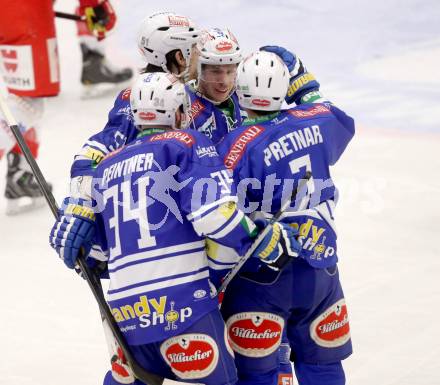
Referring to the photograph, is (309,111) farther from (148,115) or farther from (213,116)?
(148,115)

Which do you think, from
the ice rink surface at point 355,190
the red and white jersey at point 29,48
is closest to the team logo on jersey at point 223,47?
the ice rink surface at point 355,190

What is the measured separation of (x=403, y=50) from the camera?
→ 338 inches

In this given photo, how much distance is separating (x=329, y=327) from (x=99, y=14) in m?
3.92

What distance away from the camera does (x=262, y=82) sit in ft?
11.7

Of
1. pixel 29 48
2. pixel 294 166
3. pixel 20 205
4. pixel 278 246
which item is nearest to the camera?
pixel 278 246

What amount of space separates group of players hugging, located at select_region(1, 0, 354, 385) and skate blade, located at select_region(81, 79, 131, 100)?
14.2 ft

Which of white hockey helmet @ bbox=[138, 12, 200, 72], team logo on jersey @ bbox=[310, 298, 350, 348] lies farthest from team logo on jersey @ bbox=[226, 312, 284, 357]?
white hockey helmet @ bbox=[138, 12, 200, 72]

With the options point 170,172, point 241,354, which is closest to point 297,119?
point 170,172

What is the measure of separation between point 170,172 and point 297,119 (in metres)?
0.50

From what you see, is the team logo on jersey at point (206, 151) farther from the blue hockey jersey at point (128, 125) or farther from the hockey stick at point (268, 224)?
the blue hockey jersey at point (128, 125)

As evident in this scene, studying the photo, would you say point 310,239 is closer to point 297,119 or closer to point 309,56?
point 297,119

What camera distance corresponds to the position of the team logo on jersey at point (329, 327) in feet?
12.2

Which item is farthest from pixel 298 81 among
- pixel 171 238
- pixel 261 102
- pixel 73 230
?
pixel 73 230

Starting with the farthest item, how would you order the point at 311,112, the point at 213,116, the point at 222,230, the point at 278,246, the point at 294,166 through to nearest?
1. the point at 213,116
2. the point at 311,112
3. the point at 294,166
4. the point at 278,246
5. the point at 222,230
